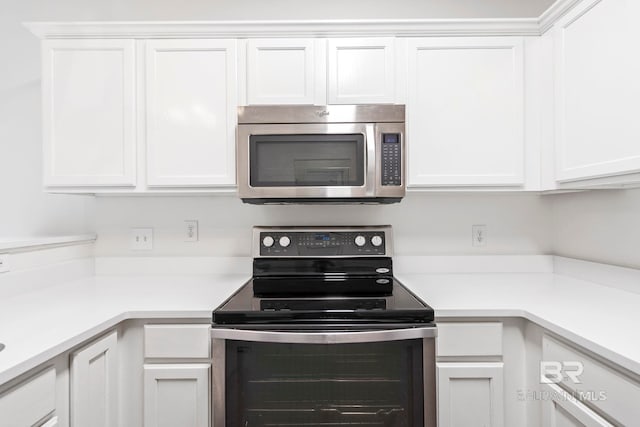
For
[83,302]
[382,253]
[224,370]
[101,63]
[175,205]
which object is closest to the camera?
[224,370]

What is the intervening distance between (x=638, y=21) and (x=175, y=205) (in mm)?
2025

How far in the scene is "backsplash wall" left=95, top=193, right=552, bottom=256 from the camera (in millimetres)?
1970

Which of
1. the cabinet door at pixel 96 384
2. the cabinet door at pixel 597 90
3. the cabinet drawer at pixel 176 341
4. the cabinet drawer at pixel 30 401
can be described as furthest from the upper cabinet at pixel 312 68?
the cabinet drawer at pixel 30 401

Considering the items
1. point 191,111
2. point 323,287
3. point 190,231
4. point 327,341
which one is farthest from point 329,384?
point 191,111

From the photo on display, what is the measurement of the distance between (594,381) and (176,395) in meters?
1.29

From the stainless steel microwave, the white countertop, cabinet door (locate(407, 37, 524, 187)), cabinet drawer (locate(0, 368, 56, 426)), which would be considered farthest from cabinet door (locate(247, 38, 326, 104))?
cabinet drawer (locate(0, 368, 56, 426))

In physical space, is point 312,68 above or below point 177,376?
above

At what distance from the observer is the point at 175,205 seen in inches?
77.7

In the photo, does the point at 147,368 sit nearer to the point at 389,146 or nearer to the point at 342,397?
the point at 342,397

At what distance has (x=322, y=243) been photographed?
180 centimetres

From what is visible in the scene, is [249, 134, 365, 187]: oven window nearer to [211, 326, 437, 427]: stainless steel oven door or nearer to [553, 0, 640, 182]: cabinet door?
[211, 326, 437, 427]: stainless steel oven door

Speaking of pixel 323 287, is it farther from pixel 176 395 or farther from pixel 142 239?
pixel 142 239

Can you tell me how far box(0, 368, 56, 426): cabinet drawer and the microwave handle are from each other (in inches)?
47.8

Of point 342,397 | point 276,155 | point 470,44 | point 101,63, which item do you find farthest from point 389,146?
point 101,63
